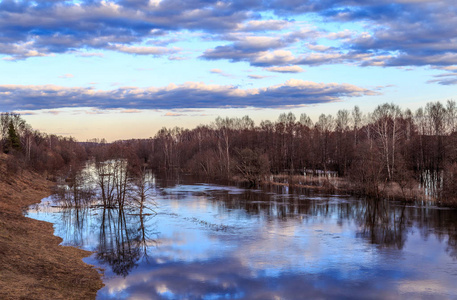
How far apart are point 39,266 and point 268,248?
47.5ft

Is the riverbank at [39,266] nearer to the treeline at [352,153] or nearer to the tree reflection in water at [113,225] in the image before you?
the tree reflection in water at [113,225]

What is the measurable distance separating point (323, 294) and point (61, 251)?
662 inches

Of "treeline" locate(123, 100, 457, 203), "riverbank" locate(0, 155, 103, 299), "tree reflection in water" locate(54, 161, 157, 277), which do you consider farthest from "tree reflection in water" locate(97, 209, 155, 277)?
"treeline" locate(123, 100, 457, 203)

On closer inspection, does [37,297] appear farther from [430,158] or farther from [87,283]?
[430,158]

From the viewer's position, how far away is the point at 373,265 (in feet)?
77.6

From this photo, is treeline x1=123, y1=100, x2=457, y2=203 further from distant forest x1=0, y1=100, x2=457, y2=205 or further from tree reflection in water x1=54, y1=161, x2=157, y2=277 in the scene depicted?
tree reflection in water x1=54, y1=161, x2=157, y2=277

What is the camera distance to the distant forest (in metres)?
51.2

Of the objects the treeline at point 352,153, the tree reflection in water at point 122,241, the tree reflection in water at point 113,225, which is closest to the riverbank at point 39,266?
the tree reflection in water at point 122,241

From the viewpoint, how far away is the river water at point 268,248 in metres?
20.0

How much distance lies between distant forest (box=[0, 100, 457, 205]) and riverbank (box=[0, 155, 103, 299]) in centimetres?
1543

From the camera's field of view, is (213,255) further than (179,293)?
Yes

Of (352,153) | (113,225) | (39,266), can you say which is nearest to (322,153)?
(352,153)

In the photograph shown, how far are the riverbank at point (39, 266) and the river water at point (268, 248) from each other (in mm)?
1105

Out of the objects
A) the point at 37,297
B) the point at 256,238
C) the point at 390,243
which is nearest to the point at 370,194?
the point at 390,243
